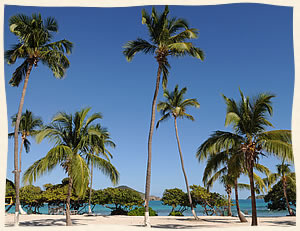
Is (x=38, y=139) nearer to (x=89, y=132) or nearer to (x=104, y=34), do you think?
(x=89, y=132)

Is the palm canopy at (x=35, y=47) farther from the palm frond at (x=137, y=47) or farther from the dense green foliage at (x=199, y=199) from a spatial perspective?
the dense green foliage at (x=199, y=199)

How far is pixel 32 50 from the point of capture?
627 centimetres

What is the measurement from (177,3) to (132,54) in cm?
Result: 366

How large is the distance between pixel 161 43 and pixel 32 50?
2.83m

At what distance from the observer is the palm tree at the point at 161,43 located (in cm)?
656

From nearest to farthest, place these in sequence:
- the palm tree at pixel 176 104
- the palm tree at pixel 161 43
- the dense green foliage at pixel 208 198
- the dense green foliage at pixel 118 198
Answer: the palm tree at pixel 161 43
the palm tree at pixel 176 104
the dense green foliage at pixel 208 198
the dense green foliage at pixel 118 198

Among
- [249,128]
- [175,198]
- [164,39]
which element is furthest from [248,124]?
[175,198]

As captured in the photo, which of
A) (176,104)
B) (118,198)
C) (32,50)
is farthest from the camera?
(118,198)

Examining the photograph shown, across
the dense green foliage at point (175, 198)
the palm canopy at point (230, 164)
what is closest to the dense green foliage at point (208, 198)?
the dense green foliage at point (175, 198)

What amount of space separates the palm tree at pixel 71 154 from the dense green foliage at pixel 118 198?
8638mm

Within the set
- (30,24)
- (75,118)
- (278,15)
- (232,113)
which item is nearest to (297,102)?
(278,15)

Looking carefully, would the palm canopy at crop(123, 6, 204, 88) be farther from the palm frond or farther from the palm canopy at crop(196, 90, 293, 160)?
the palm canopy at crop(196, 90, 293, 160)

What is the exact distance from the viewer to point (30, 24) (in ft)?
19.4

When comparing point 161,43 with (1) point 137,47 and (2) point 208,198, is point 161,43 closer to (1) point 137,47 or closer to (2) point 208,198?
(1) point 137,47
